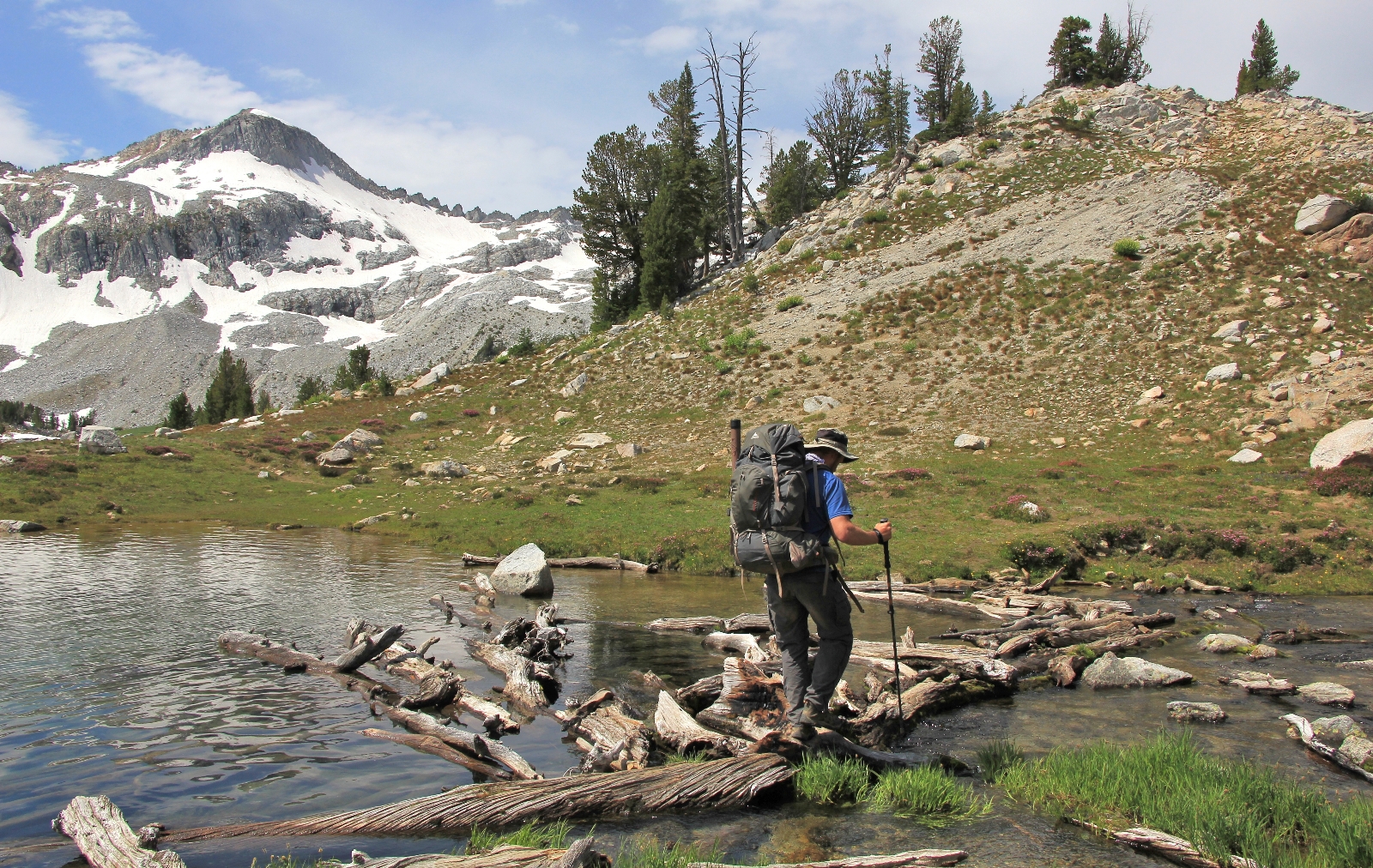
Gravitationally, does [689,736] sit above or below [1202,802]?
below

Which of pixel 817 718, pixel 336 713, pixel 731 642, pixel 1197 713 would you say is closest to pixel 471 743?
pixel 336 713

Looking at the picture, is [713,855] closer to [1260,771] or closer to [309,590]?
[1260,771]

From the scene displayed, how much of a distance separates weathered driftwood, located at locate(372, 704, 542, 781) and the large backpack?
3293 millimetres

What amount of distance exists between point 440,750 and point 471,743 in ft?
2.37

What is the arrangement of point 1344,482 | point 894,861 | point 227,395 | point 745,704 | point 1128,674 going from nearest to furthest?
point 894,861 < point 745,704 < point 1128,674 < point 1344,482 < point 227,395

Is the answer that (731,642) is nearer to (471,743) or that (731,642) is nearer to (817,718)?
(817,718)

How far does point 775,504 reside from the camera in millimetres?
7867

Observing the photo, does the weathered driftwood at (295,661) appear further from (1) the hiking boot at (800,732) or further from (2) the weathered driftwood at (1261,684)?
(2) the weathered driftwood at (1261,684)

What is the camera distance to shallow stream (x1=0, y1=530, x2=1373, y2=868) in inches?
271

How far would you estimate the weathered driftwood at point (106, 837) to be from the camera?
5938 millimetres

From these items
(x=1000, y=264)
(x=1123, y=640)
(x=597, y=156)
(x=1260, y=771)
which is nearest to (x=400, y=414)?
(x=597, y=156)

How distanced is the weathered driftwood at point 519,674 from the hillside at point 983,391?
1167 centimetres

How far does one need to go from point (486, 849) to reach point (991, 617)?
538 inches

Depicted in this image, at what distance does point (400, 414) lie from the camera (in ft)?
167
